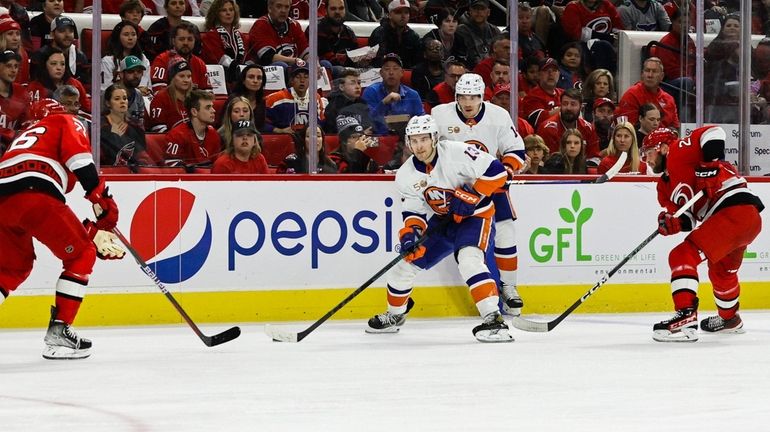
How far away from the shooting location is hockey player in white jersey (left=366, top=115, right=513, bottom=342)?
5973 mm

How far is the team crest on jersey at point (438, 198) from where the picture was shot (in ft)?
20.0

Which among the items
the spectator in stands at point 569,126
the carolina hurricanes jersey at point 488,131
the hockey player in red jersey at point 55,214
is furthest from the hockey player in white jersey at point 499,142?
the hockey player in red jersey at point 55,214

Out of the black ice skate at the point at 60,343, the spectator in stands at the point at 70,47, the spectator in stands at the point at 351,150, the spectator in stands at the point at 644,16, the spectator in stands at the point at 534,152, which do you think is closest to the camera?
the black ice skate at the point at 60,343

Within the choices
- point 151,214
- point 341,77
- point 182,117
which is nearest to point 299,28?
point 341,77

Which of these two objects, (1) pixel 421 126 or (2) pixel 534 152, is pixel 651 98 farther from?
(1) pixel 421 126

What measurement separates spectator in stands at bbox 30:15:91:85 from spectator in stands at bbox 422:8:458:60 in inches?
72.2

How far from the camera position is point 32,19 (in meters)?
6.37

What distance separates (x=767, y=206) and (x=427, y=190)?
96.4 inches

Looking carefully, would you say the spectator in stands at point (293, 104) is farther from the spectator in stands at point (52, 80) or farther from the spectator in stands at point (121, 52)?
the spectator in stands at point (52, 80)

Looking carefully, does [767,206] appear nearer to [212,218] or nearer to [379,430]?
[212,218]

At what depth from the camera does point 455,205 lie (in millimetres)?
5977

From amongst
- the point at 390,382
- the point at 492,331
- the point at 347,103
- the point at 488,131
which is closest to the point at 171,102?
the point at 347,103

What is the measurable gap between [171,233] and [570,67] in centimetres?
250

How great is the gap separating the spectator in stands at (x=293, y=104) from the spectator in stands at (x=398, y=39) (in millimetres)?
408
